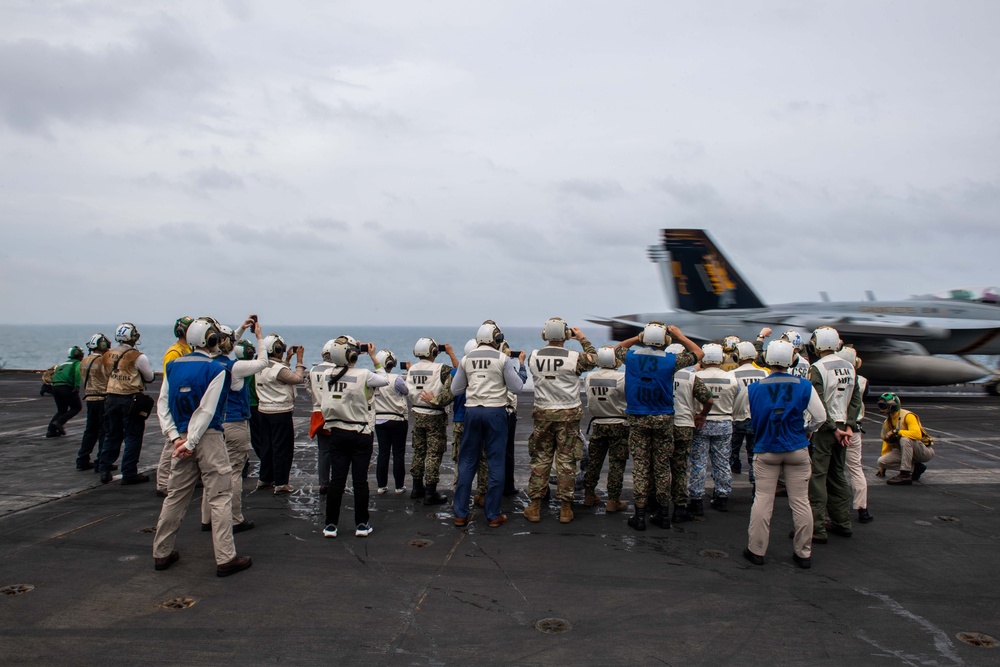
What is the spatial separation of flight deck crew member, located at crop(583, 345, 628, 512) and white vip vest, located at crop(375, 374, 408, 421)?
221 centimetres

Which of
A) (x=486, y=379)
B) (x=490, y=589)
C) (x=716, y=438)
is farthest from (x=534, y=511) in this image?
(x=716, y=438)

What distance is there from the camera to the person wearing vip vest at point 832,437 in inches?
237

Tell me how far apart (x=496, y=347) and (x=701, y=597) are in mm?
3186

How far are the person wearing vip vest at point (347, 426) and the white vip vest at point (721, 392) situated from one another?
3.66 metres

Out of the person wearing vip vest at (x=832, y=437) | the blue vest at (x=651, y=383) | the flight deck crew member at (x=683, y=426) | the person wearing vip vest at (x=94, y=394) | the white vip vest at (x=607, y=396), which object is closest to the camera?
the person wearing vip vest at (x=832, y=437)

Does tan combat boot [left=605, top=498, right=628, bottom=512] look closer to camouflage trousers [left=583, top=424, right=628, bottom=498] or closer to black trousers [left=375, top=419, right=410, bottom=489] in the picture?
camouflage trousers [left=583, top=424, right=628, bottom=498]

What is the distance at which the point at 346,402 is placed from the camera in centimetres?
586

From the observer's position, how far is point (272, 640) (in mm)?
3979

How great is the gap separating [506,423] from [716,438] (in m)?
2.46

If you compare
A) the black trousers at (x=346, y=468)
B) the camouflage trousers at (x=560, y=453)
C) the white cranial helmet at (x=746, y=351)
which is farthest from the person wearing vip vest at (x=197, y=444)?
the white cranial helmet at (x=746, y=351)

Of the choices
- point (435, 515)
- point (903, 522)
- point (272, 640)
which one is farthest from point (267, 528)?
point (903, 522)

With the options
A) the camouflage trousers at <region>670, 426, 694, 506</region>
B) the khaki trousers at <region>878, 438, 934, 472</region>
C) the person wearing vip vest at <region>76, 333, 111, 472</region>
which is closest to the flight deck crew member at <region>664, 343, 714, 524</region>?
the camouflage trousers at <region>670, 426, 694, 506</region>

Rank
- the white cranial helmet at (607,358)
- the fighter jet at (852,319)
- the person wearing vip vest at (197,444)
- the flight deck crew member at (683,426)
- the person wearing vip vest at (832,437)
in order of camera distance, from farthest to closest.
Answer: the fighter jet at (852,319), the white cranial helmet at (607,358), the flight deck crew member at (683,426), the person wearing vip vest at (832,437), the person wearing vip vest at (197,444)

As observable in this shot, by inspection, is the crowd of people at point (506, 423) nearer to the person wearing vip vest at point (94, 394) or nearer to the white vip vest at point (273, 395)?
the white vip vest at point (273, 395)
